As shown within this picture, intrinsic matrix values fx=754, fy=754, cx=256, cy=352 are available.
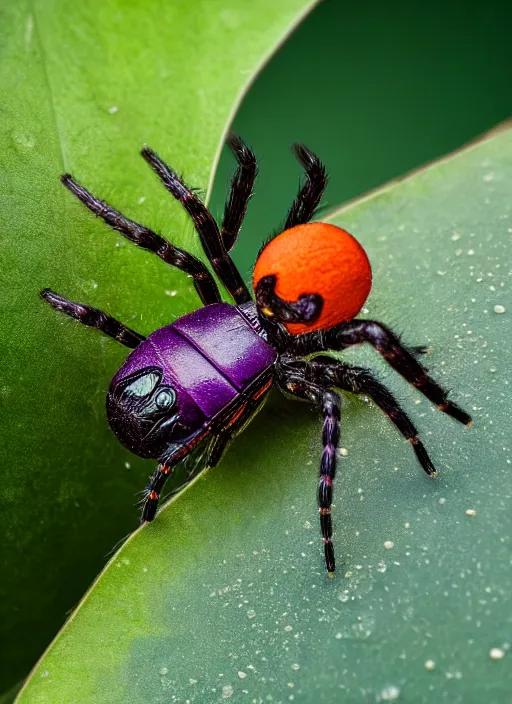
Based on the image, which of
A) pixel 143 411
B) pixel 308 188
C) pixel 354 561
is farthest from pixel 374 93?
pixel 354 561

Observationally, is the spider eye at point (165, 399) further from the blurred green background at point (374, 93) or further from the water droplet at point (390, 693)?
the blurred green background at point (374, 93)

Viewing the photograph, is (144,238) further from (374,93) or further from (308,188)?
(374,93)

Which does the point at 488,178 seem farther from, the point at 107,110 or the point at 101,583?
the point at 101,583

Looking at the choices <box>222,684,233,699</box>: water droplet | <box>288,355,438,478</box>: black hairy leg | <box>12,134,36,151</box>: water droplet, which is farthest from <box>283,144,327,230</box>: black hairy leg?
<box>222,684,233,699</box>: water droplet

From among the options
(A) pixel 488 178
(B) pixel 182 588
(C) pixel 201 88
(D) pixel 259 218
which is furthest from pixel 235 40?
(B) pixel 182 588

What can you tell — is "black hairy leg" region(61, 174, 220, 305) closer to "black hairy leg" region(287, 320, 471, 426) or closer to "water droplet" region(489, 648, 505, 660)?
"black hairy leg" region(287, 320, 471, 426)

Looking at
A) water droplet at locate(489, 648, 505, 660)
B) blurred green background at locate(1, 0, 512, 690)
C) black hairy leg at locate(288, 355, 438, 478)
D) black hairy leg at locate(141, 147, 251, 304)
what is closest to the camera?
water droplet at locate(489, 648, 505, 660)

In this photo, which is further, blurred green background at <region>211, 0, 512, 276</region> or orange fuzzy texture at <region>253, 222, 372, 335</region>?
blurred green background at <region>211, 0, 512, 276</region>

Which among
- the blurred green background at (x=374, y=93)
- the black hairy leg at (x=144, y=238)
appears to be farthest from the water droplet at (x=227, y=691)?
the blurred green background at (x=374, y=93)
